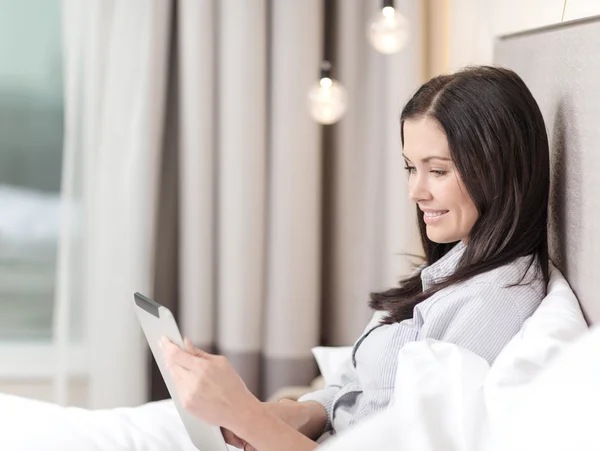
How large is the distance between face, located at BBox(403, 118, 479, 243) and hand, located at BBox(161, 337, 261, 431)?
0.41 m

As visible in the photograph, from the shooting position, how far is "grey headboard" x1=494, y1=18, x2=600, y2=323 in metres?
1.04

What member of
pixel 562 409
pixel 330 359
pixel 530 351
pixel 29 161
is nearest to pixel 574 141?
pixel 530 351

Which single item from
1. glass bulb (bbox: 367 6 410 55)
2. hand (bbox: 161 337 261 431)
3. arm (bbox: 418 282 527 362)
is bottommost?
hand (bbox: 161 337 261 431)

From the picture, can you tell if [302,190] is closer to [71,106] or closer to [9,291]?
[71,106]

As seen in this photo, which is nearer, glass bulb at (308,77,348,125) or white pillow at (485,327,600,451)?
white pillow at (485,327,600,451)

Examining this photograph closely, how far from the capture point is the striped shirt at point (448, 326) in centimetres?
108

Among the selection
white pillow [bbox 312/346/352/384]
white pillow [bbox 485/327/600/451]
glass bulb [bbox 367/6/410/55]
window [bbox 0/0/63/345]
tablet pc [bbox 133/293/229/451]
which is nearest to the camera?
white pillow [bbox 485/327/600/451]

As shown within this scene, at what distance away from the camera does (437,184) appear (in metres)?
1.22

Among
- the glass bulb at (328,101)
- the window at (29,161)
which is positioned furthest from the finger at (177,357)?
the window at (29,161)

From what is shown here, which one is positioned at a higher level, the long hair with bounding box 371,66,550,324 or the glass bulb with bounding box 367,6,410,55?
the glass bulb with bounding box 367,6,410,55

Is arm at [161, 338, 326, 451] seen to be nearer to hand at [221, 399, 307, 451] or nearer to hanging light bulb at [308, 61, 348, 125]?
hand at [221, 399, 307, 451]

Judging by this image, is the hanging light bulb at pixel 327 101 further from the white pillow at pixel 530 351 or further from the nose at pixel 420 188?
the white pillow at pixel 530 351

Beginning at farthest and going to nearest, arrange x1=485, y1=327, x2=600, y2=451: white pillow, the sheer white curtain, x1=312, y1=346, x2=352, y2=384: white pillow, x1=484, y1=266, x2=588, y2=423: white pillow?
the sheer white curtain < x1=312, y1=346, x2=352, y2=384: white pillow < x1=484, y1=266, x2=588, y2=423: white pillow < x1=485, y1=327, x2=600, y2=451: white pillow

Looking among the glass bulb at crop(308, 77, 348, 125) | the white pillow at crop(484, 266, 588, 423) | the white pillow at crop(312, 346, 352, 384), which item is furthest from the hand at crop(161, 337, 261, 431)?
the glass bulb at crop(308, 77, 348, 125)
